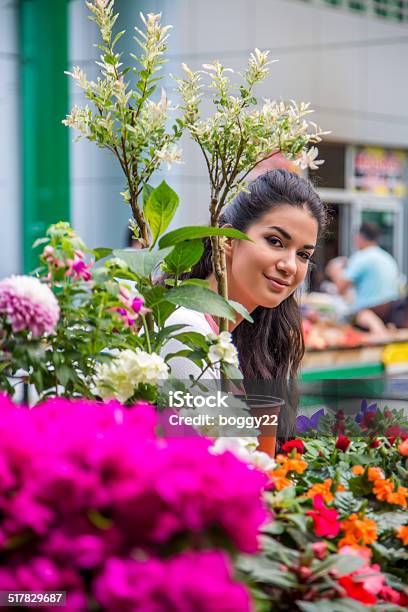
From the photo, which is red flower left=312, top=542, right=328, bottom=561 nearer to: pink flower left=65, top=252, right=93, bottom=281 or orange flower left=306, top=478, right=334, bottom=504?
orange flower left=306, top=478, right=334, bottom=504

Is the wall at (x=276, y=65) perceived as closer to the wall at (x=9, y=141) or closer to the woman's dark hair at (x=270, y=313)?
the wall at (x=9, y=141)

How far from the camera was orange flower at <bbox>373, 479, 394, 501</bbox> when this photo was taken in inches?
52.6

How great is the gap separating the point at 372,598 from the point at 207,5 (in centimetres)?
1080

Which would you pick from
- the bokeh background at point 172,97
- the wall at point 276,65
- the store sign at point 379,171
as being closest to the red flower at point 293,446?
the bokeh background at point 172,97

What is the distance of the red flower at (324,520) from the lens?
118 cm

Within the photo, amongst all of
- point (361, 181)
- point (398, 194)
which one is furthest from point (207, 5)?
point (398, 194)

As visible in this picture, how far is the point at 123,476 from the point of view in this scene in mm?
802

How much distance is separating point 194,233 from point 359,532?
0.51 m

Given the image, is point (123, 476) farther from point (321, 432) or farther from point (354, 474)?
→ point (321, 432)

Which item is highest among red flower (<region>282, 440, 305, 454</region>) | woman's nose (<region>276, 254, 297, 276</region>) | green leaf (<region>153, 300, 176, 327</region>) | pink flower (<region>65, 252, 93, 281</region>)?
pink flower (<region>65, 252, 93, 281</region>)

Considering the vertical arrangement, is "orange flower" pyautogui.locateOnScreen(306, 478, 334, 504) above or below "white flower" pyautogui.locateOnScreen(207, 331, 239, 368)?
below

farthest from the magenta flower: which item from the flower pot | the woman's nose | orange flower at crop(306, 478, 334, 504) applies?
the woman's nose

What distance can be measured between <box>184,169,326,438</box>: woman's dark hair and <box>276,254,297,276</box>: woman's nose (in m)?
0.14

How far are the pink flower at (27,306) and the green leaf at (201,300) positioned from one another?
303 millimetres
